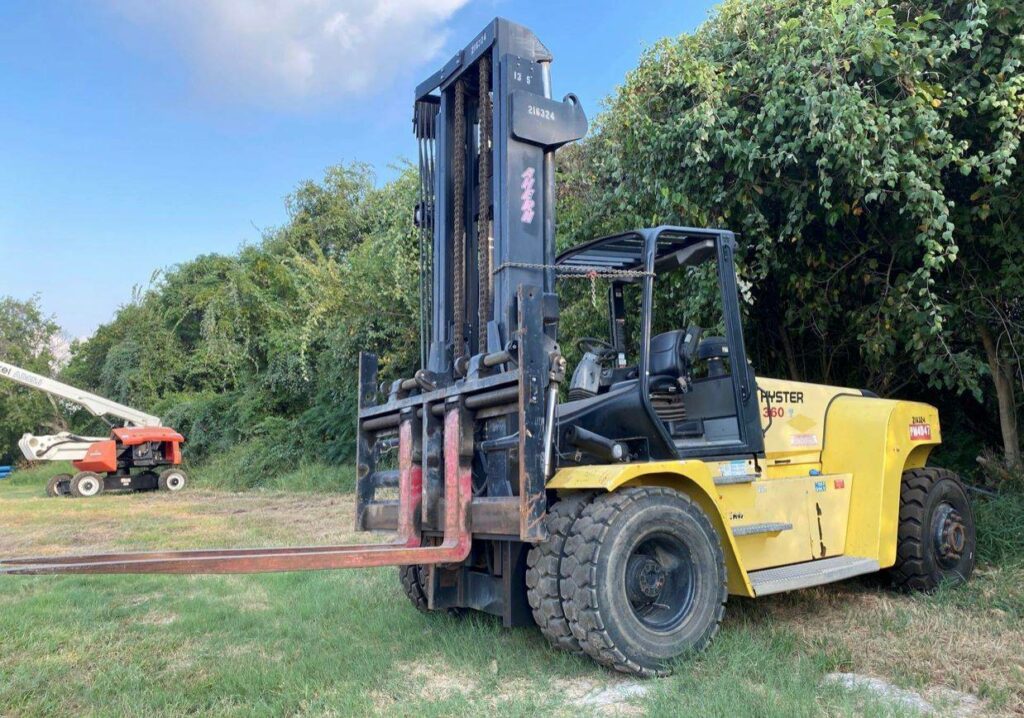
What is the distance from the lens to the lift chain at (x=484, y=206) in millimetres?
5387

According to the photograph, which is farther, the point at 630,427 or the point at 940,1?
the point at 940,1

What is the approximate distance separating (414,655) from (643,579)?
4.64ft

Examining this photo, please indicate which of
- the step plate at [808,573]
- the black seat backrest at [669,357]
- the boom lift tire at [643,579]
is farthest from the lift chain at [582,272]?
the step plate at [808,573]

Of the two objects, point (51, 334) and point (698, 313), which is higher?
point (51, 334)

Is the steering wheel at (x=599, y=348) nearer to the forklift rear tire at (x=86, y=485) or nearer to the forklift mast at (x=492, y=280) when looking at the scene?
the forklift mast at (x=492, y=280)

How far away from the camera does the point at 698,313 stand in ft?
27.0

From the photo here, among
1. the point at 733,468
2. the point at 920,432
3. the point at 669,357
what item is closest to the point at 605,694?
the point at 733,468

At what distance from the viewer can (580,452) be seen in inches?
191

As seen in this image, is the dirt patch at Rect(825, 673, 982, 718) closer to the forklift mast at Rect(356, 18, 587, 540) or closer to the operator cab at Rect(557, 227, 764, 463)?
the operator cab at Rect(557, 227, 764, 463)

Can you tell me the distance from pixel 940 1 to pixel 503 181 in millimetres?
5017

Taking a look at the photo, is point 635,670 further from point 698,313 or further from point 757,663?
point 698,313

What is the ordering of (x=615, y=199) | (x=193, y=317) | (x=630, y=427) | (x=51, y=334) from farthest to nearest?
(x=51, y=334), (x=193, y=317), (x=615, y=199), (x=630, y=427)

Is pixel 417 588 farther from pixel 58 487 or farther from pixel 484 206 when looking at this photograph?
pixel 58 487

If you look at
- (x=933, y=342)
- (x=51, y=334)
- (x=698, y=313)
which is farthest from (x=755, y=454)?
(x=51, y=334)
